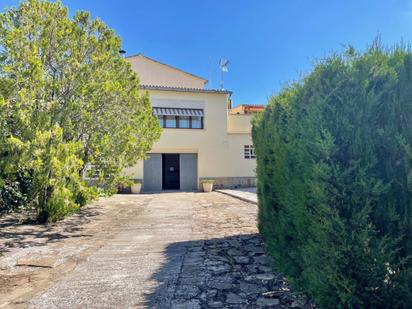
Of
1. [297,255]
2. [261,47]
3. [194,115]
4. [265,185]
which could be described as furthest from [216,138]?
[297,255]

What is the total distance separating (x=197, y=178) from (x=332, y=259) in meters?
21.9

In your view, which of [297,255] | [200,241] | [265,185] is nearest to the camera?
[297,255]

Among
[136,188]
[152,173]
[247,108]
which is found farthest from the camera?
[247,108]

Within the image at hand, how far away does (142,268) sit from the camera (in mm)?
5312

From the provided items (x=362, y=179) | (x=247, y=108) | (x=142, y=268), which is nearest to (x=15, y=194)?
(x=142, y=268)

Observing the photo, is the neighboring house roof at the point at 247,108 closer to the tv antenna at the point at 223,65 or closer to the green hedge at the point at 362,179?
the tv antenna at the point at 223,65

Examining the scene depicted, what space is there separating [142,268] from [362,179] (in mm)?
4304

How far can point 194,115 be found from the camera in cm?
2447

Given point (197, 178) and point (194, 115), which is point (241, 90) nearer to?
point (194, 115)

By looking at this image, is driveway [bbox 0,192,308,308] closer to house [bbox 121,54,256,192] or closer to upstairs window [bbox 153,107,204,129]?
house [bbox 121,54,256,192]

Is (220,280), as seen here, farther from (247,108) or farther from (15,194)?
(247,108)

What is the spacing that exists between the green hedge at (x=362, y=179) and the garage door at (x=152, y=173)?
21.7m

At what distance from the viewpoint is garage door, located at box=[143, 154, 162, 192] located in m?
24.0

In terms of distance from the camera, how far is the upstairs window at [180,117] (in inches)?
936
